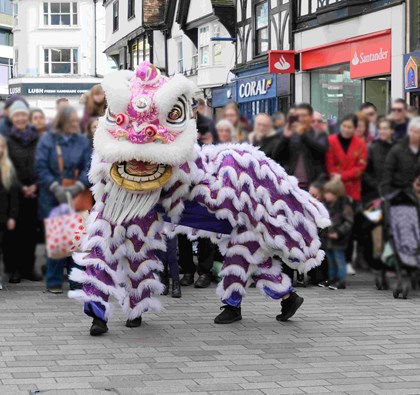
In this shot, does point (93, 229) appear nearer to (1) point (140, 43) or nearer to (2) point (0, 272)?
(2) point (0, 272)

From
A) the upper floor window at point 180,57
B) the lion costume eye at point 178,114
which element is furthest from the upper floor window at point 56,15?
the upper floor window at point 180,57

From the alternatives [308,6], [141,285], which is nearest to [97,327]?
[141,285]

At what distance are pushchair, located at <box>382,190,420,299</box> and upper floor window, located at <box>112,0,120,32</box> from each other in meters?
39.9

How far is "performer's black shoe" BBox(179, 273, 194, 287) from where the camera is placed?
905 cm

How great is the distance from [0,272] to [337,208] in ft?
10.4

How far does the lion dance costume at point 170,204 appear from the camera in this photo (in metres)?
5.30

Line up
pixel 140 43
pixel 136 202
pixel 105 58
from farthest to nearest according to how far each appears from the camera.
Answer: pixel 105 58, pixel 140 43, pixel 136 202

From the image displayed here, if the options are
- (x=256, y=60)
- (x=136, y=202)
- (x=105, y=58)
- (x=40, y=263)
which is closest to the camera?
(x=40, y=263)

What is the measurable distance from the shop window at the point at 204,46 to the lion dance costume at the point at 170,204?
2397 centimetres

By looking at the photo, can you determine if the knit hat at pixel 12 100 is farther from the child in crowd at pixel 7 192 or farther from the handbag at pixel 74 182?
the child in crowd at pixel 7 192

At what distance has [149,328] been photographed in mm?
6789

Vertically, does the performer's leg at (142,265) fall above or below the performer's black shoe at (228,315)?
above

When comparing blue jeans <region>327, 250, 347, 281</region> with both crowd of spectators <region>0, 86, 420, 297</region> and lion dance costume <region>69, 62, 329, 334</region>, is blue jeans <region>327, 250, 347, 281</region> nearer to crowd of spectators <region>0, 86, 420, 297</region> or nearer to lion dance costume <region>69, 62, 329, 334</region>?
crowd of spectators <region>0, 86, 420, 297</region>

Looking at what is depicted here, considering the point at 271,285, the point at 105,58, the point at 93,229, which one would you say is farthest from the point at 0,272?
the point at 105,58
